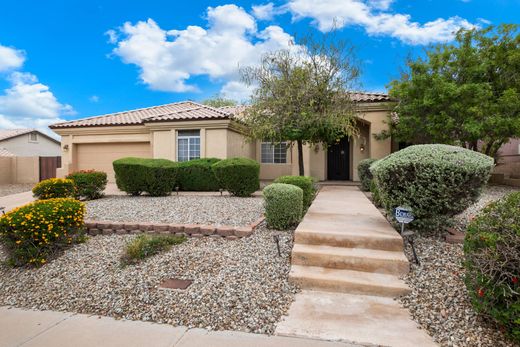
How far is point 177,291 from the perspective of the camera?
3822 mm

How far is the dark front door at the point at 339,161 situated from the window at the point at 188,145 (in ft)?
23.0

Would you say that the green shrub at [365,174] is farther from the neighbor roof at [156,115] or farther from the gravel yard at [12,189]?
the gravel yard at [12,189]

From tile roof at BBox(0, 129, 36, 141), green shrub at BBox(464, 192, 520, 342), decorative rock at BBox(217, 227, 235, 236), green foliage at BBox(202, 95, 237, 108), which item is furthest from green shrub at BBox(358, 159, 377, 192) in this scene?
tile roof at BBox(0, 129, 36, 141)

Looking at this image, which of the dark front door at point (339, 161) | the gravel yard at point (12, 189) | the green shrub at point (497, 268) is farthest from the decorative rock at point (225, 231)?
the gravel yard at point (12, 189)

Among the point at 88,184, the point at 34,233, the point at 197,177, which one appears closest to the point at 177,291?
the point at 34,233

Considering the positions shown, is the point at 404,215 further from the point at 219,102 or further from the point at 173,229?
the point at 219,102

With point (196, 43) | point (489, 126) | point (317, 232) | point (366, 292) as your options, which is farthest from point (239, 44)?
point (366, 292)

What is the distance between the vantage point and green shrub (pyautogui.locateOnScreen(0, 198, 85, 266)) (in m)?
4.84

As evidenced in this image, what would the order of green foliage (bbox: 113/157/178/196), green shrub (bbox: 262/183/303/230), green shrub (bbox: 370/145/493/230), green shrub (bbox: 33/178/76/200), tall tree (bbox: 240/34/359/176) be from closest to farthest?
green shrub (bbox: 370/145/493/230)
green shrub (bbox: 262/183/303/230)
green shrub (bbox: 33/178/76/200)
green foliage (bbox: 113/157/178/196)
tall tree (bbox: 240/34/359/176)

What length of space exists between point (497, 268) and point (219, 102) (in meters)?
39.6

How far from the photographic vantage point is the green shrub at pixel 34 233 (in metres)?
4.84

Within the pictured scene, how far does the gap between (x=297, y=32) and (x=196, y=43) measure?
5.18 meters

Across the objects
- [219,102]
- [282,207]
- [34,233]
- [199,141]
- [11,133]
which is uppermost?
[219,102]

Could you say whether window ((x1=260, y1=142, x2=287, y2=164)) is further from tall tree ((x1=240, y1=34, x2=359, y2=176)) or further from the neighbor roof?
tall tree ((x1=240, y1=34, x2=359, y2=176))
